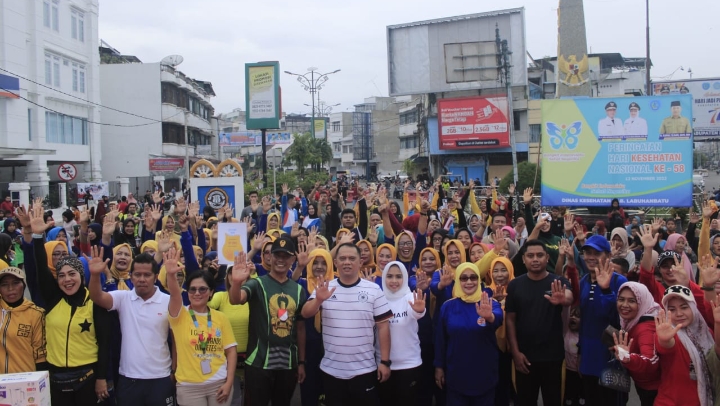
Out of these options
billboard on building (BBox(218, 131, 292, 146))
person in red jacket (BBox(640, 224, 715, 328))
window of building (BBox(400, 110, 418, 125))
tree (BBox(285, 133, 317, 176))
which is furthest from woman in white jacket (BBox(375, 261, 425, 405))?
billboard on building (BBox(218, 131, 292, 146))

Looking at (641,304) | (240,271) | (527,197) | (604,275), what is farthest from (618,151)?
(240,271)

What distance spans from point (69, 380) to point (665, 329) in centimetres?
385

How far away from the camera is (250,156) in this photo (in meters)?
65.6

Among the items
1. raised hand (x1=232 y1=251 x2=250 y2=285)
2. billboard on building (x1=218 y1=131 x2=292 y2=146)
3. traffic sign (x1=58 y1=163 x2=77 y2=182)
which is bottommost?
raised hand (x1=232 y1=251 x2=250 y2=285)

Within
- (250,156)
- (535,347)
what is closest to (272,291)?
(535,347)

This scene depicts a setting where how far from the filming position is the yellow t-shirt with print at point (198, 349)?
406 cm

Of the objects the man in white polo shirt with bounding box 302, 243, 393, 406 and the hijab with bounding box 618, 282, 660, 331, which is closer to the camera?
the hijab with bounding box 618, 282, 660, 331

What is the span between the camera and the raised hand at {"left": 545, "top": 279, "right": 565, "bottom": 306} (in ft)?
14.7

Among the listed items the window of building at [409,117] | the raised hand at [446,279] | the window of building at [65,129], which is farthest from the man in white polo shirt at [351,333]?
the window of building at [409,117]

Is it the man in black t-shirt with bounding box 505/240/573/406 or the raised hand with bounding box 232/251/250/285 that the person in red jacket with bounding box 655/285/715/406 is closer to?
the man in black t-shirt with bounding box 505/240/573/406

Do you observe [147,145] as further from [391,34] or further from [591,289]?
[591,289]

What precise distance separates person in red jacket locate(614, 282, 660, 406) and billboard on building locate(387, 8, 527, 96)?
2963 cm

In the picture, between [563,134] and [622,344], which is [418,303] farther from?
[563,134]

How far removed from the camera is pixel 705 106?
32.2m
